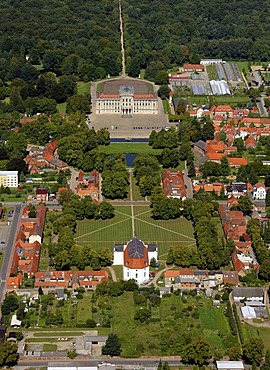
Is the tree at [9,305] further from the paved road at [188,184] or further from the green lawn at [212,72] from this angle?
the green lawn at [212,72]

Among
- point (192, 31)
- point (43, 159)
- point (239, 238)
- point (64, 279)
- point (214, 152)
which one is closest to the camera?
point (64, 279)

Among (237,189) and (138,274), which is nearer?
(138,274)

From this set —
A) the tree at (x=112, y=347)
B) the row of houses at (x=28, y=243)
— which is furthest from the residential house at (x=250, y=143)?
the tree at (x=112, y=347)

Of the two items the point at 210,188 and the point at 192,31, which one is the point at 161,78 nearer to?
the point at 192,31

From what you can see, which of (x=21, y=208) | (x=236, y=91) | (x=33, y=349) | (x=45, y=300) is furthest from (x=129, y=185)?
(x=236, y=91)

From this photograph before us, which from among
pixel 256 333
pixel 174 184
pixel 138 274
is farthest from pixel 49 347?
pixel 174 184

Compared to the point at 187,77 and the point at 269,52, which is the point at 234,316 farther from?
the point at 269,52
